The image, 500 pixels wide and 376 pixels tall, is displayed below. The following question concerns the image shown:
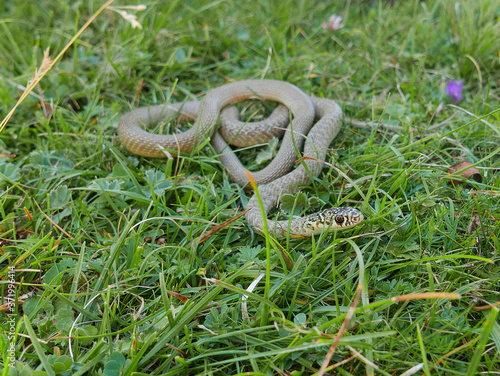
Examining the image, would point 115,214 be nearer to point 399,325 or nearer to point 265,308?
point 265,308

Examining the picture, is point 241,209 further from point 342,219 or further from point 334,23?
point 334,23

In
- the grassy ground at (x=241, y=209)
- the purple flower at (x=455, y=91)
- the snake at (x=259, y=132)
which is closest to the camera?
the grassy ground at (x=241, y=209)

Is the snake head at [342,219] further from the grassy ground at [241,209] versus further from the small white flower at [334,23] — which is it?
the small white flower at [334,23]

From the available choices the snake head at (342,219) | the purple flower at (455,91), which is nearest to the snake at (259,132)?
the snake head at (342,219)

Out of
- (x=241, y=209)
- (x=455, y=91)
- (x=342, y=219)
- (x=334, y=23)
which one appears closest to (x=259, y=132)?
(x=241, y=209)

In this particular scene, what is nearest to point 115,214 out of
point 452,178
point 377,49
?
point 452,178
